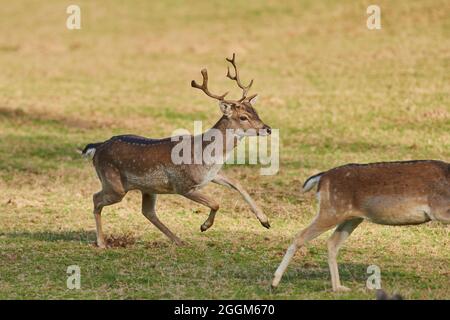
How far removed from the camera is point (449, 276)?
10.0m

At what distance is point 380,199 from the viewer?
9.29 metres

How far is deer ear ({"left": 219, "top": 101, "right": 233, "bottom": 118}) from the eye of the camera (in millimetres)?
11805

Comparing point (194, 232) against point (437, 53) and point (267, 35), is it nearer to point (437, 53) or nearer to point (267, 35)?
point (437, 53)

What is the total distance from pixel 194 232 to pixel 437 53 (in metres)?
14.0

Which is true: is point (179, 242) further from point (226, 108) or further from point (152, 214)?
point (226, 108)

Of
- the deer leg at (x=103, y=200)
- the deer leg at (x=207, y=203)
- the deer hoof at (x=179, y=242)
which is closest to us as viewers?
the deer leg at (x=207, y=203)

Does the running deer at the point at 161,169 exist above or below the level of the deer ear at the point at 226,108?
below

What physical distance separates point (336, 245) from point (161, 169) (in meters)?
A: 2.67

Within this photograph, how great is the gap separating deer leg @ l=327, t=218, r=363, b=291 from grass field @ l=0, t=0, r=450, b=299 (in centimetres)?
19

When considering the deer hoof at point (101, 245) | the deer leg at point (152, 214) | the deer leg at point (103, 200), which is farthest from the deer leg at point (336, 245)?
the deer leg at point (103, 200)

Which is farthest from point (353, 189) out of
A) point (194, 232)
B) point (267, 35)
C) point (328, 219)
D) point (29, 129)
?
point (267, 35)

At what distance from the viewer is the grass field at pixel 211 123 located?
10.3 metres

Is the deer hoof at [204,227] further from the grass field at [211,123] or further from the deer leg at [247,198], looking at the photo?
the deer leg at [247,198]

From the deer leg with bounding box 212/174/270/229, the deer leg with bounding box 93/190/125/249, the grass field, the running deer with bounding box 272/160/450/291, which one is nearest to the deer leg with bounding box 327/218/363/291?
the running deer with bounding box 272/160/450/291
